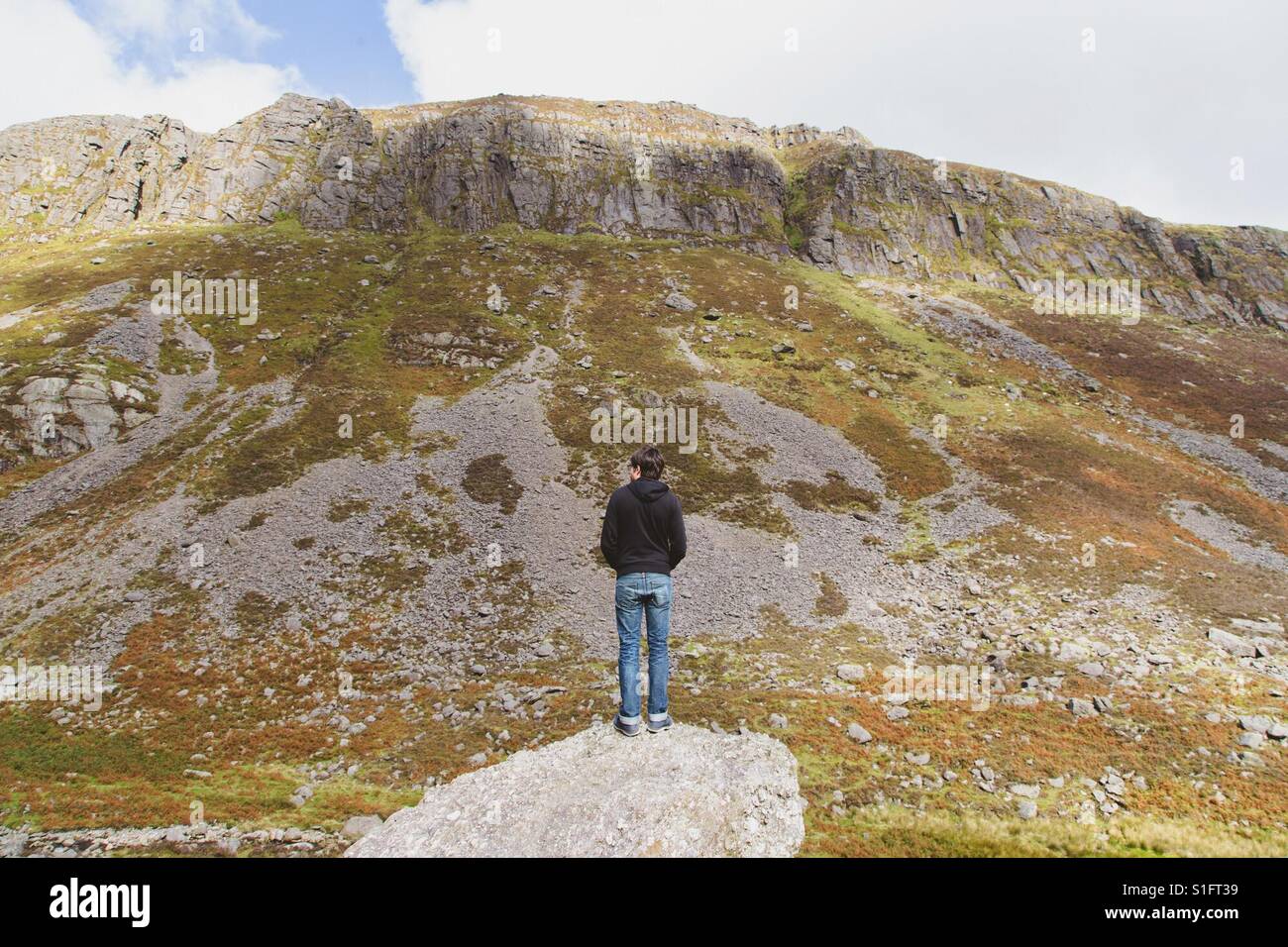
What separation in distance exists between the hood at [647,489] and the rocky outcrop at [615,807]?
5.20 meters

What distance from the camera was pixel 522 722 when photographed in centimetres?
1638

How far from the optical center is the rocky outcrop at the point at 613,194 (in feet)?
297

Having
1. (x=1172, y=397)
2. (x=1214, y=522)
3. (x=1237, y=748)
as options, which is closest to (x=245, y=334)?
(x=1237, y=748)

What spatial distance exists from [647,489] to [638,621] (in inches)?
103

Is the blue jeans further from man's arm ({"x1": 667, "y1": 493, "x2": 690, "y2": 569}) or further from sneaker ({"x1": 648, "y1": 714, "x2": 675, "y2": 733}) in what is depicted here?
sneaker ({"x1": 648, "y1": 714, "x2": 675, "y2": 733})

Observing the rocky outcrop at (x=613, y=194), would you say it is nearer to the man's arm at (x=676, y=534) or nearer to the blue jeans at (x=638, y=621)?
the man's arm at (x=676, y=534)

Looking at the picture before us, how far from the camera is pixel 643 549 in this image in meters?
10.7

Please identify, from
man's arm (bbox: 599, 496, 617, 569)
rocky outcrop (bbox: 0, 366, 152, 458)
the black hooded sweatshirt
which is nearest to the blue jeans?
the black hooded sweatshirt

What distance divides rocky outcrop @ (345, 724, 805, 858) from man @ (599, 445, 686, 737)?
6.51 ft

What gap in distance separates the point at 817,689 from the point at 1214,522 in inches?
Result: 1242

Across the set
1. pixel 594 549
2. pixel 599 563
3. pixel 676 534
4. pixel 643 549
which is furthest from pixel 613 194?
pixel 643 549

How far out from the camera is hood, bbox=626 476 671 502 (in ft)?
35.4

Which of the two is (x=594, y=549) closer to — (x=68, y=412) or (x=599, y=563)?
(x=599, y=563)

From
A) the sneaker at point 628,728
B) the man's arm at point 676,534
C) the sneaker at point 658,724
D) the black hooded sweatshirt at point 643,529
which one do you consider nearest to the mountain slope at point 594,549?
the sneaker at point 658,724
